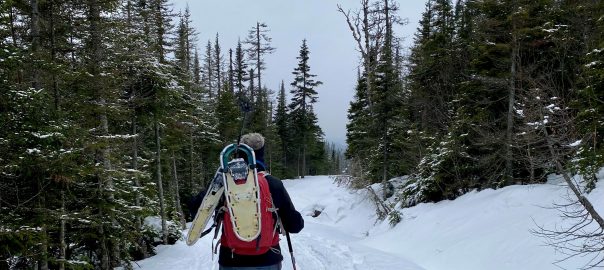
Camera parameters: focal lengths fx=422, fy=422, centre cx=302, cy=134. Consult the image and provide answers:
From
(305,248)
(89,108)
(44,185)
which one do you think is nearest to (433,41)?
(305,248)

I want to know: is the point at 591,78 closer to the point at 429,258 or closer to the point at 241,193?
the point at 429,258

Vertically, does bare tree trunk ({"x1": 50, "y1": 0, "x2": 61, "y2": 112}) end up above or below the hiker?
above

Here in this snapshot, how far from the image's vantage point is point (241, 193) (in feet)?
11.3

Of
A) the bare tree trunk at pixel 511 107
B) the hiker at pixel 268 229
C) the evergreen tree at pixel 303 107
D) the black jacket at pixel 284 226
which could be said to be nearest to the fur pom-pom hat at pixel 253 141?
the hiker at pixel 268 229

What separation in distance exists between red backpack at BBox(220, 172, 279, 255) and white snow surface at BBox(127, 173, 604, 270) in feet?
15.5

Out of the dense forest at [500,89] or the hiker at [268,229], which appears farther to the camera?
the dense forest at [500,89]

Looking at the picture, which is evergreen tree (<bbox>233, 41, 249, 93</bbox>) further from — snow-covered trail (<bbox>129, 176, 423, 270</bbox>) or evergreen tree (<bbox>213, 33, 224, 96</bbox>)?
snow-covered trail (<bbox>129, 176, 423, 270</bbox>)

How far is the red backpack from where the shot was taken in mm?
3455

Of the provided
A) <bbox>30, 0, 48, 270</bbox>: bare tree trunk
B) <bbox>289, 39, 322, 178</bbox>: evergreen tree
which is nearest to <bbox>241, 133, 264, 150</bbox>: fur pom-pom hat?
<bbox>30, 0, 48, 270</bbox>: bare tree trunk

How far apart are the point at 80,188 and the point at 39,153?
9.37 feet

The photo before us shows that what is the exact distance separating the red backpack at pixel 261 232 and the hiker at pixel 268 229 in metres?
0.02

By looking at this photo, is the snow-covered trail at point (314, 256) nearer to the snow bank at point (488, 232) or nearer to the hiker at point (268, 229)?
the hiker at point (268, 229)

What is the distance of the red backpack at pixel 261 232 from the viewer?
3.46 meters

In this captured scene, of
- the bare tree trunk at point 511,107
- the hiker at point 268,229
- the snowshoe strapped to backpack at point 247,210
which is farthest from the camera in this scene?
the bare tree trunk at point 511,107
